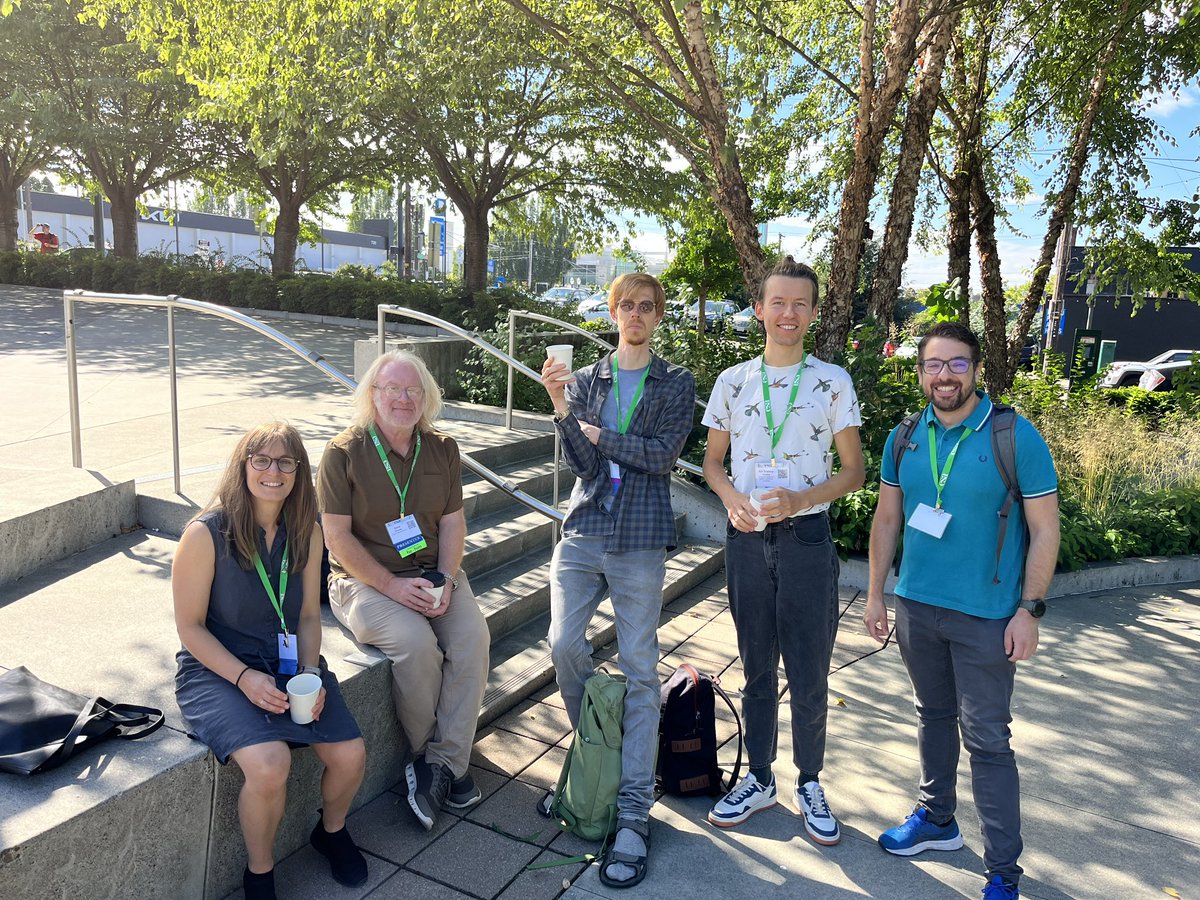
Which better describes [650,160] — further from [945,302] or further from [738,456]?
[738,456]

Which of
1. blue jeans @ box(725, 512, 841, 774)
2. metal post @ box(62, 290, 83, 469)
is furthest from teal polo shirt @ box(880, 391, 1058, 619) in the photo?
metal post @ box(62, 290, 83, 469)

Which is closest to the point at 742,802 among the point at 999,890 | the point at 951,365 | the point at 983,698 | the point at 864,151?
the point at 999,890

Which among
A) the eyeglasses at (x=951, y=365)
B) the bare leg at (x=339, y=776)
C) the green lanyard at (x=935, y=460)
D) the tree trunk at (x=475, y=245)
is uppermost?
the tree trunk at (x=475, y=245)

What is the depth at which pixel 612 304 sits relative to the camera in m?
2.97

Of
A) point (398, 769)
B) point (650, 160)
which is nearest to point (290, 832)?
point (398, 769)

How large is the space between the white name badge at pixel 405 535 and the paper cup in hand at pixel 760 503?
1.22 m

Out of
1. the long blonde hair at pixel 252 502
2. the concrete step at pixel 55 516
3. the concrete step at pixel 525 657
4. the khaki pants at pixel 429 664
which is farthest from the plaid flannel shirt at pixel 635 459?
the concrete step at pixel 55 516

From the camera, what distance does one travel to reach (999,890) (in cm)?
263

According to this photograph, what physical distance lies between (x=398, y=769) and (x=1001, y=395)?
8.30 m

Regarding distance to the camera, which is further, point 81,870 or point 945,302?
point 945,302

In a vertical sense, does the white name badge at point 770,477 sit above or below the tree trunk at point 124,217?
below

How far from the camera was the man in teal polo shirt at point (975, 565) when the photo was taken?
8.44ft

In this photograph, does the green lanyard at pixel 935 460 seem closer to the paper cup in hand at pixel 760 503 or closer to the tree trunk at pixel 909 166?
the paper cup in hand at pixel 760 503

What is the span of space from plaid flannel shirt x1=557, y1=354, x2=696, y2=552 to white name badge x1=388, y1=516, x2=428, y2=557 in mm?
557
